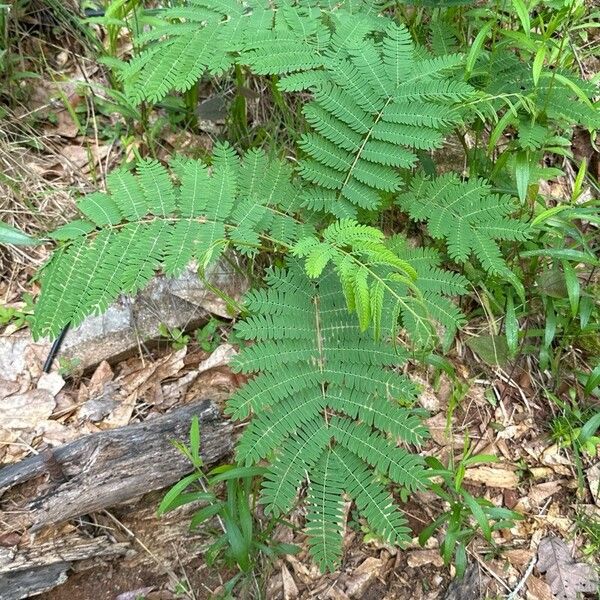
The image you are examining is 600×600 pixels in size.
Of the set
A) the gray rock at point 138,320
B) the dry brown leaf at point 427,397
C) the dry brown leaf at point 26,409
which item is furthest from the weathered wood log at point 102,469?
the dry brown leaf at point 427,397

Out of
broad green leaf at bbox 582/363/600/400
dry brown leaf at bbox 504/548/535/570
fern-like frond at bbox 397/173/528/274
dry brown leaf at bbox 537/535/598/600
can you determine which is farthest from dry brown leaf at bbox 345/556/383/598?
fern-like frond at bbox 397/173/528/274

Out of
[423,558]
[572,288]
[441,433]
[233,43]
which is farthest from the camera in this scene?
[441,433]

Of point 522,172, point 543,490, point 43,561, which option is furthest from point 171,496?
point 522,172

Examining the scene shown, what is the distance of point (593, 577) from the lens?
2494 mm

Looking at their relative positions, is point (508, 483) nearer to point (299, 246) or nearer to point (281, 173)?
point (299, 246)

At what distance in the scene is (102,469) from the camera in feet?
7.30

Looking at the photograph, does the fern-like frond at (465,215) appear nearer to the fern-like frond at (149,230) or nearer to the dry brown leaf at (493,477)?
the fern-like frond at (149,230)

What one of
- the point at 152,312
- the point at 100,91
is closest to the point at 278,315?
the point at 152,312

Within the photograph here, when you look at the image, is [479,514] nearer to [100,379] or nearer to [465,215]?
[465,215]

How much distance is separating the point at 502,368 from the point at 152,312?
1771mm

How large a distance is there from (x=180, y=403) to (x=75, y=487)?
606 millimetres

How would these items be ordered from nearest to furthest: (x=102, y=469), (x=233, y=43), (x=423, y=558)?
(x=102, y=469)
(x=233, y=43)
(x=423, y=558)

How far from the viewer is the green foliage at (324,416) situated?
1.97 m

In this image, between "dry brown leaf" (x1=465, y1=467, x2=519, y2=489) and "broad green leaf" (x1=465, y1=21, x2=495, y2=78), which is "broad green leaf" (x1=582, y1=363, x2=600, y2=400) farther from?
"broad green leaf" (x1=465, y1=21, x2=495, y2=78)
